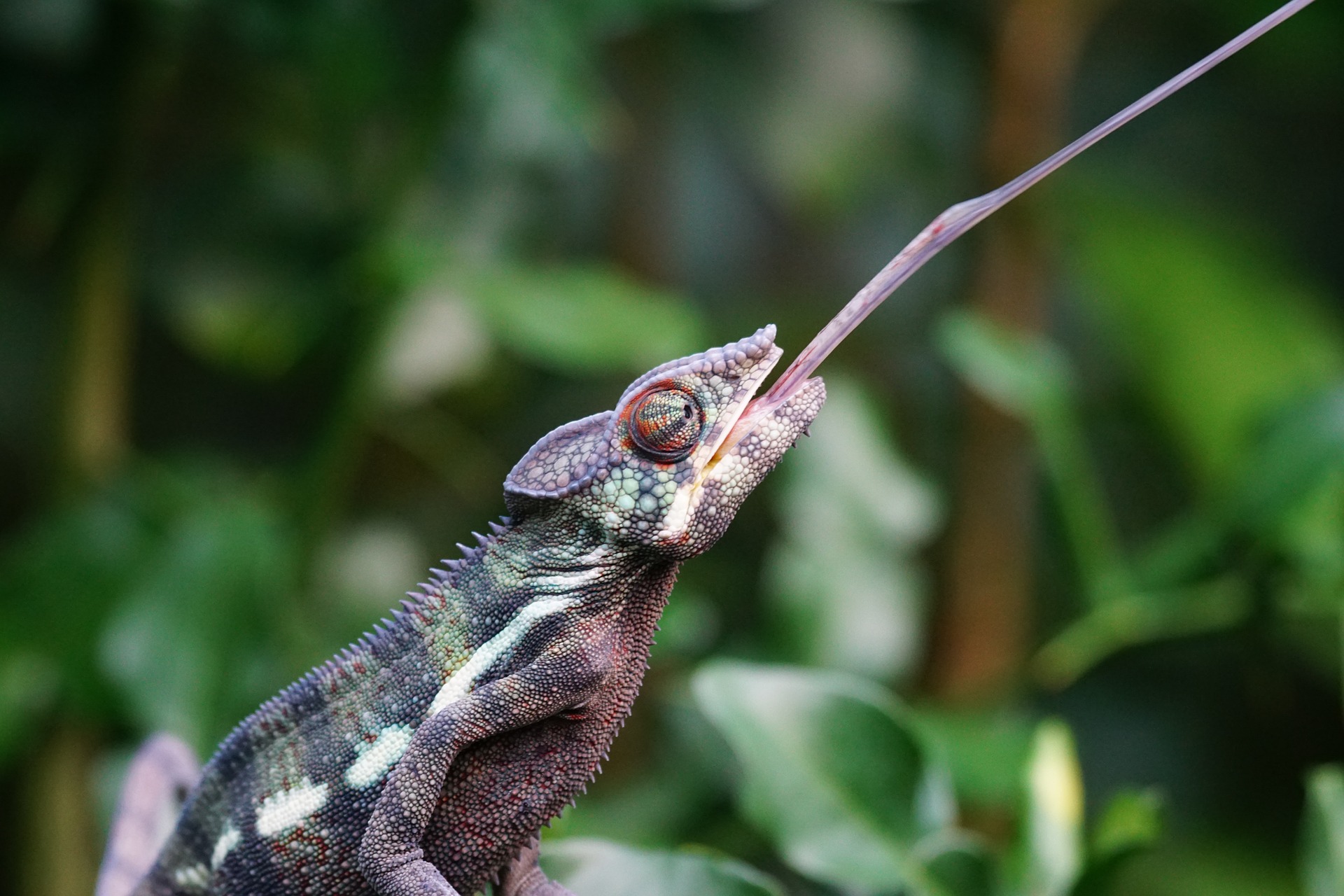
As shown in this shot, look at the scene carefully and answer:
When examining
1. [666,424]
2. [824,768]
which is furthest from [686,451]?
[824,768]

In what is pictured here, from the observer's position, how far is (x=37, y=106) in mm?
2799

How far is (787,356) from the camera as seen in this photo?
3.90 m

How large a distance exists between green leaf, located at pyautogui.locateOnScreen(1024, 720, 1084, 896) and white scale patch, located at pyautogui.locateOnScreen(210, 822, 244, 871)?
101 centimetres

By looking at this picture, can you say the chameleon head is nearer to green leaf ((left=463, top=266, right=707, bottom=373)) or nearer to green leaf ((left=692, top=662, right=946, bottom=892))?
green leaf ((left=692, top=662, right=946, bottom=892))

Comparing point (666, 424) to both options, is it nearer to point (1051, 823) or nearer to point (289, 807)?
point (289, 807)

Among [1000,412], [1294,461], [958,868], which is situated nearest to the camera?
[958,868]

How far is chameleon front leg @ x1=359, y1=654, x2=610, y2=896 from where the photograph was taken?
1.11 metres

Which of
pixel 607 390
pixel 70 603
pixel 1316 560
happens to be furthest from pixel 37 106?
pixel 1316 560

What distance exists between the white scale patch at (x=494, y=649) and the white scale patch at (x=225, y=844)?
0.27 metres

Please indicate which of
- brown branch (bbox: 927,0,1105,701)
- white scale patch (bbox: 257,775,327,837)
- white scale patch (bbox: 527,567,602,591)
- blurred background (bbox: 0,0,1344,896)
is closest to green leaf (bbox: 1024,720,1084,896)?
blurred background (bbox: 0,0,1344,896)

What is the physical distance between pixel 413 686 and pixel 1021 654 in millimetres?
2590

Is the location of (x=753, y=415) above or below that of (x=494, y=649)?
above

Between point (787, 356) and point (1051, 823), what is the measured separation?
7.77 feet

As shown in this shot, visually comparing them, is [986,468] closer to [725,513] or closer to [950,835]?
[950,835]
